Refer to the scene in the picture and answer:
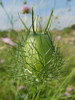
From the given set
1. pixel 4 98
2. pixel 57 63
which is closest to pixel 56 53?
pixel 57 63

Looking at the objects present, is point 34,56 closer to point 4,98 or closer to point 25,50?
point 25,50

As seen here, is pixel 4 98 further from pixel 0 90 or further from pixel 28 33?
pixel 28 33

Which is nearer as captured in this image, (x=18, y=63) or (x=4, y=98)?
(x=18, y=63)

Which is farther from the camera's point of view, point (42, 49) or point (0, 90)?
point (0, 90)

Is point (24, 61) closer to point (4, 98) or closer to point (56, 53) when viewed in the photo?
point (56, 53)

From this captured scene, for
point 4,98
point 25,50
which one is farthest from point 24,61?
point 4,98

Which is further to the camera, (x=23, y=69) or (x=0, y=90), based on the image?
(x=0, y=90)

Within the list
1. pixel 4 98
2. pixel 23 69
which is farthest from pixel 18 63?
pixel 4 98

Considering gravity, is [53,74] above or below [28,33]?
below
